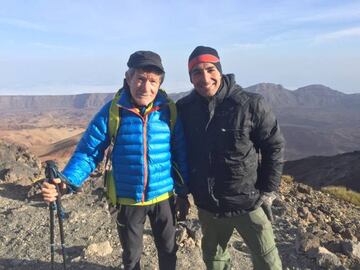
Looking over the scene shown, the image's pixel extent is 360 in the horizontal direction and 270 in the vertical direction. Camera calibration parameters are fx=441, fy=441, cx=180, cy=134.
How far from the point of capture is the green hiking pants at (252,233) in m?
3.83

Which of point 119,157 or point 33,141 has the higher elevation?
point 119,157

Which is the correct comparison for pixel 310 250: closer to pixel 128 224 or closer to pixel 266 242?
pixel 266 242

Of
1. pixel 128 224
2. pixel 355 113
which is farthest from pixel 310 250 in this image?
pixel 355 113

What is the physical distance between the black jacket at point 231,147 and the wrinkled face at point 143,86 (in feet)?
1.25

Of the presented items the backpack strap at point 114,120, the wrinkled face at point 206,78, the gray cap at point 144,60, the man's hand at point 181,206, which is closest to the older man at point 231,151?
the wrinkled face at point 206,78

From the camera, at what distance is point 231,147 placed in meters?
3.75

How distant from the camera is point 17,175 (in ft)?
31.1

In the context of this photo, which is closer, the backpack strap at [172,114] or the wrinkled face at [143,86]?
the wrinkled face at [143,86]

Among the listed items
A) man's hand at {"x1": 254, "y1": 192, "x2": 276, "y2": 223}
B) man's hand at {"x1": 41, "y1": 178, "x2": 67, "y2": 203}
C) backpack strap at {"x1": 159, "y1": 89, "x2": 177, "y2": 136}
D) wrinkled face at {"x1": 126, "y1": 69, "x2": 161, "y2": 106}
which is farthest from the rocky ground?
wrinkled face at {"x1": 126, "y1": 69, "x2": 161, "y2": 106}

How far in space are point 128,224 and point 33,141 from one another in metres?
93.3

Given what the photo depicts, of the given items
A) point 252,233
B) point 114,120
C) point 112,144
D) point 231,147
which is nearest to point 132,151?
point 112,144

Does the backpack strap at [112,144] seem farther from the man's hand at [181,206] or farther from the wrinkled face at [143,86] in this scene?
the man's hand at [181,206]

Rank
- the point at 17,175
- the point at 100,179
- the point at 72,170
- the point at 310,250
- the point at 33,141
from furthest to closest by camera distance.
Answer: the point at 33,141, the point at 17,175, the point at 100,179, the point at 310,250, the point at 72,170

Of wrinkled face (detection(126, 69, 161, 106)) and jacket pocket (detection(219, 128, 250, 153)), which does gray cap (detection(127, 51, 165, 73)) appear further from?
jacket pocket (detection(219, 128, 250, 153))
